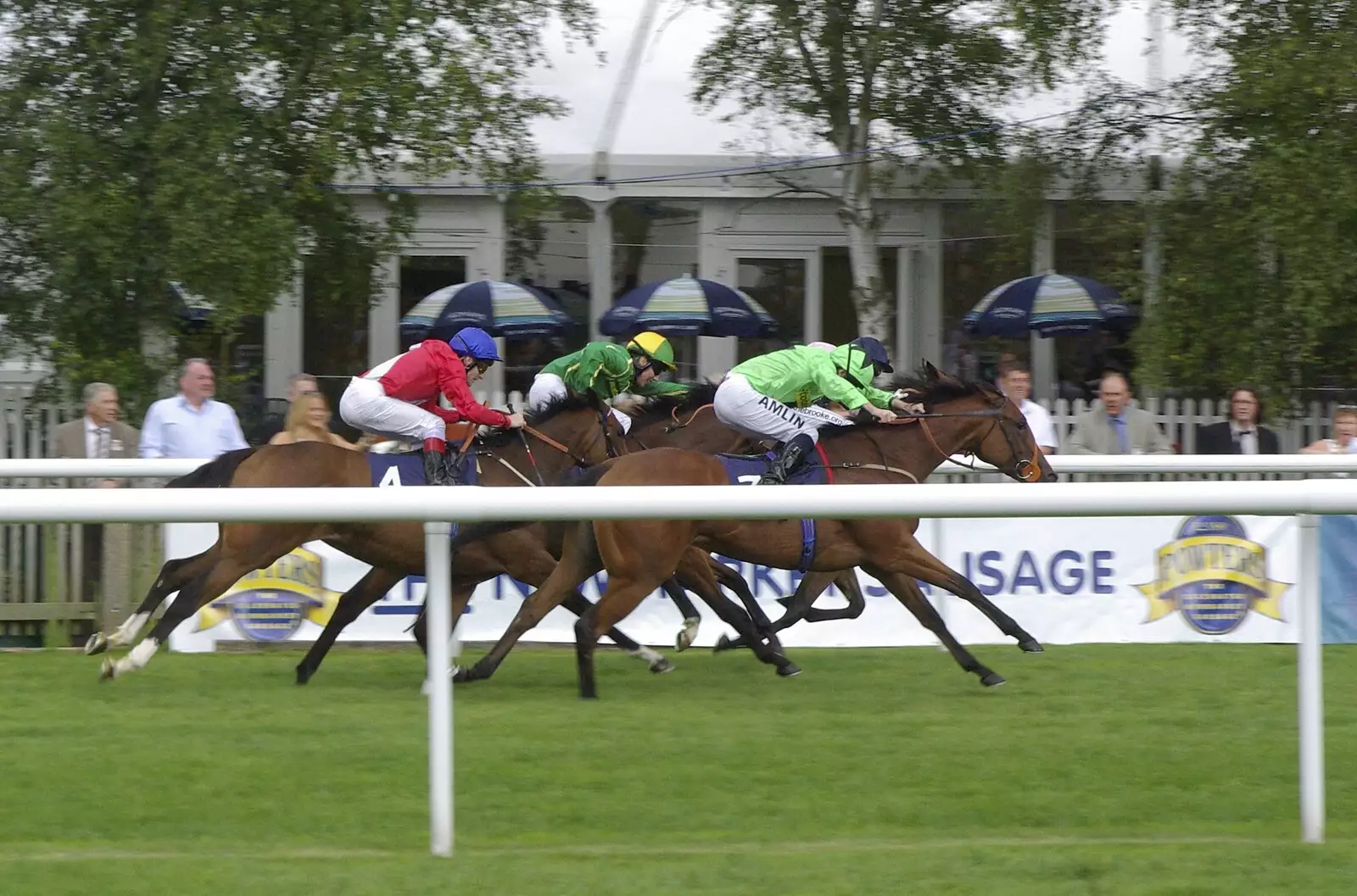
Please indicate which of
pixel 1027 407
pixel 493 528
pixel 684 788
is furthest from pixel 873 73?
pixel 684 788

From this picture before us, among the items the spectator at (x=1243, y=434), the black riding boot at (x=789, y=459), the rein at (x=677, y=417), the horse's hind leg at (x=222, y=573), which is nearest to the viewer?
the horse's hind leg at (x=222, y=573)

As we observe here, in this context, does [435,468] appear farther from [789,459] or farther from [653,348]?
[653,348]

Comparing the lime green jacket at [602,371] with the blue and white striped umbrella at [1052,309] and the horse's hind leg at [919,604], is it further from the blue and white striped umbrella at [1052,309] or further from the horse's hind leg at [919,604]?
the blue and white striped umbrella at [1052,309]

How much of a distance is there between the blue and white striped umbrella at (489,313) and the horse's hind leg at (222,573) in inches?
276

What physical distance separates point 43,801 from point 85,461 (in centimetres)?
319

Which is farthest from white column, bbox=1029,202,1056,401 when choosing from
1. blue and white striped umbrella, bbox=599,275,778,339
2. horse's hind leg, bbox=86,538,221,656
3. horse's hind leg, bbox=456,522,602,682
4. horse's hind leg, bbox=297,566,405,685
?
horse's hind leg, bbox=86,538,221,656

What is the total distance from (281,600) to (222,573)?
84 cm

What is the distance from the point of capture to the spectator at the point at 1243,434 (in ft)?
29.7

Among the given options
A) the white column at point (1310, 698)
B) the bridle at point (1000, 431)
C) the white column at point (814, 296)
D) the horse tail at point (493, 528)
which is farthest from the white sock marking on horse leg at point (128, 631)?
the white column at point (814, 296)

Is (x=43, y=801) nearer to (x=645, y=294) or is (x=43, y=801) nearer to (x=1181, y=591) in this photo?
(x=1181, y=591)

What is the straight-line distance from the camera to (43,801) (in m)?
3.98

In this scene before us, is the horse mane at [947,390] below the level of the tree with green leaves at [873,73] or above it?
below

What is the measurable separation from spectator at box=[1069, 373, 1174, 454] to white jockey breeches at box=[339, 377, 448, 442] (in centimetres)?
358

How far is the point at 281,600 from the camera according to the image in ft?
21.6
